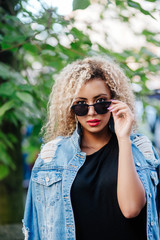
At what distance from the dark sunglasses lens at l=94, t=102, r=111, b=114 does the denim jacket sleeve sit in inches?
25.2

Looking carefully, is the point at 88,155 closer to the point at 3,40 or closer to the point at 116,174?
the point at 116,174

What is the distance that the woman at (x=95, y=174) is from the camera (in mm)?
1753

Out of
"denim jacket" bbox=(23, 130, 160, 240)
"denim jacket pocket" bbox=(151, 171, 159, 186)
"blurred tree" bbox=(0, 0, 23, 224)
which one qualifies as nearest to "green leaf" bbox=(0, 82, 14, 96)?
"denim jacket" bbox=(23, 130, 160, 240)

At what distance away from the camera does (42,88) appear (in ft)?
11.0

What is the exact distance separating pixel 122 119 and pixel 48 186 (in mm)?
578

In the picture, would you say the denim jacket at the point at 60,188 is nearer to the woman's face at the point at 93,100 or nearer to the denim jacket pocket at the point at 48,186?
the denim jacket pocket at the point at 48,186

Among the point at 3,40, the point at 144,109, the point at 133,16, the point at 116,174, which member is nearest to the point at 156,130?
the point at 144,109

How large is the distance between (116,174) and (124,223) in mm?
269

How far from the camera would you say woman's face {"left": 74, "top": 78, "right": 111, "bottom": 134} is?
6.28 feet

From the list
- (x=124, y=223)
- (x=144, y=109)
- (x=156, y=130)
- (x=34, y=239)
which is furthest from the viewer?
(x=156, y=130)

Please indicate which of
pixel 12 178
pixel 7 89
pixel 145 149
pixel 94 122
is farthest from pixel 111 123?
pixel 12 178

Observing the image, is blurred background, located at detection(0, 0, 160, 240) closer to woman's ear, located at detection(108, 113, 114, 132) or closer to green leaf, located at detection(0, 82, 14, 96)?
green leaf, located at detection(0, 82, 14, 96)

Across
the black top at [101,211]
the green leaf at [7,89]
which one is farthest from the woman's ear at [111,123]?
the green leaf at [7,89]

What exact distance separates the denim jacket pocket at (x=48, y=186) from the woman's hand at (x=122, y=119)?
1.45ft
